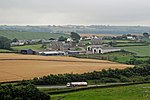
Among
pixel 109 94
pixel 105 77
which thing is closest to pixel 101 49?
pixel 105 77

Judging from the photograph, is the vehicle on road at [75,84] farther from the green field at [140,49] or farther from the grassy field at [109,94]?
the green field at [140,49]

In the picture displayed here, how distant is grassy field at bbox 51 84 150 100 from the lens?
4476 centimetres

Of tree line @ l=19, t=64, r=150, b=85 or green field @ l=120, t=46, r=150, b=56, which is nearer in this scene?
tree line @ l=19, t=64, r=150, b=85

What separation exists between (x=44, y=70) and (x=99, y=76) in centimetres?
1032

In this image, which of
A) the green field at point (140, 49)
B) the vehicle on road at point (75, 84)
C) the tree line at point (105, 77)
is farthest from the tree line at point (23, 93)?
the green field at point (140, 49)

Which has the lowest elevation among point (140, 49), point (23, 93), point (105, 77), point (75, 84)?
point (105, 77)

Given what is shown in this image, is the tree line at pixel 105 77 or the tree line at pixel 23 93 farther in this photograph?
the tree line at pixel 105 77

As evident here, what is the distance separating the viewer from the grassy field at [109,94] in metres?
44.8

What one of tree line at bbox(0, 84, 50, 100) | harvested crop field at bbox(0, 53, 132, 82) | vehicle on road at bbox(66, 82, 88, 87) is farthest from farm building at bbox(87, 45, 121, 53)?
tree line at bbox(0, 84, 50, 100)

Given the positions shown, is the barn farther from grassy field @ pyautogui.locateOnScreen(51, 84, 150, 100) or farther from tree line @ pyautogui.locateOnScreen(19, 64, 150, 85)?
grassy field @ pyautogui.locateOnScreen(51, 84, 150, 100)

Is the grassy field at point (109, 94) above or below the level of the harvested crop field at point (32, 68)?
below

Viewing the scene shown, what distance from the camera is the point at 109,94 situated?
4738 cm

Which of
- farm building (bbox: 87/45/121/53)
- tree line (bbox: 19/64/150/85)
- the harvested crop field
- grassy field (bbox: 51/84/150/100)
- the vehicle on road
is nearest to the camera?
grassy field (bbox: 51/84/150/100)

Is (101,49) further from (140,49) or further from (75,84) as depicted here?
(75,84)
